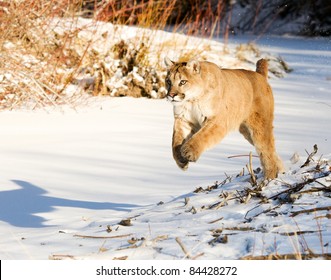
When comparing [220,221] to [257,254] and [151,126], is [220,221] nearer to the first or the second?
[257,254]

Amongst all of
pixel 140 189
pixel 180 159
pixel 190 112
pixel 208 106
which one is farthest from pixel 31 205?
pixel 208 106

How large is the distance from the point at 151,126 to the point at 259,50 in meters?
6.76

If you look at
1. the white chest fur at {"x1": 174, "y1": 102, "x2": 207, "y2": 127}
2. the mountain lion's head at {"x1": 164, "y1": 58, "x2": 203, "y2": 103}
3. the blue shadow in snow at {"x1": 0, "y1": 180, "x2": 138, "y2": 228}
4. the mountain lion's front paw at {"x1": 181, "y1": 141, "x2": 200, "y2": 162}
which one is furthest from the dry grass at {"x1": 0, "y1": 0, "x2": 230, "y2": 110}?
the mountain lion's front paw at {"x1": 181, "y1": 141, "x2": 200, "y2": 162}

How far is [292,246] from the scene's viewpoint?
15.9 ft

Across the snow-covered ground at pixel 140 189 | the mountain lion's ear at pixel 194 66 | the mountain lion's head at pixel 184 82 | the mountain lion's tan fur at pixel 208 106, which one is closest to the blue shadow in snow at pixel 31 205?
the snow-covered ground at pixel 140 189

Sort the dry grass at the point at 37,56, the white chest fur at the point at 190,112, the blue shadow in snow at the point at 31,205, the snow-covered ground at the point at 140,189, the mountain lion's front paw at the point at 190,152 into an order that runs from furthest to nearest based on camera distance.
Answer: the dry grass at the point at 37,56, the blue shadow in snow at the point at 31,205, the white chest fur at the point at 190,112, the mountain lion's front paw at the point at 190,152, the snow-covered ground at the point at 140,189

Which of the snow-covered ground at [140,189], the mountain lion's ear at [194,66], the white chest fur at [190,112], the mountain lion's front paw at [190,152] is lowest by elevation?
the snow-covered ground at [140,189]

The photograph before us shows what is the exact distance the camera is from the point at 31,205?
7.61 m

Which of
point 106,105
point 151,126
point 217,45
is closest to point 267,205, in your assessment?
point 151,126

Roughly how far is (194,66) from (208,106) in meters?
0.39

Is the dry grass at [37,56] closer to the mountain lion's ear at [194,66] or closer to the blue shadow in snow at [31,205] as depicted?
the blue shadow in snow at [31,205]

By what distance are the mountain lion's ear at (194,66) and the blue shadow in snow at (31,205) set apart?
53.7 inches

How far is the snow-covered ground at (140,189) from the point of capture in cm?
522

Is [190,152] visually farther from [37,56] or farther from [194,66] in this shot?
[37,56]
